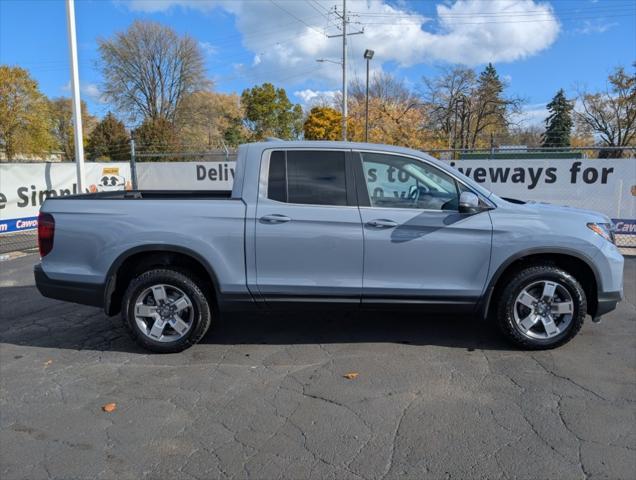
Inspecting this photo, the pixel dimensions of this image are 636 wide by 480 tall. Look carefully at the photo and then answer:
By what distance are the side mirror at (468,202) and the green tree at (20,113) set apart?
4541 cm

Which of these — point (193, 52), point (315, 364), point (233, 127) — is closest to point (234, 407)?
point (315, 364)

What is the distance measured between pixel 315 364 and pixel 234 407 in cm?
92

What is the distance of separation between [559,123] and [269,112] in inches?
1327

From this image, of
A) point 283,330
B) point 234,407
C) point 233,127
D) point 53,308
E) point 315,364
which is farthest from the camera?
point 233,127

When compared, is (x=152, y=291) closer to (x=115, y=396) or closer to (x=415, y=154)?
(x=115, y=396)

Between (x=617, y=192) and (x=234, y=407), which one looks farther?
(x=617, y=192)

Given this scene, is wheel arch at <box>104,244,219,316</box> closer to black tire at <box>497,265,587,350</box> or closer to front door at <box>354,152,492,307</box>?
front door at <box>354,152,492,307</box>

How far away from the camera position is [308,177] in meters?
4.29

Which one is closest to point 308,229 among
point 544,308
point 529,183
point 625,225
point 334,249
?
point 334,249

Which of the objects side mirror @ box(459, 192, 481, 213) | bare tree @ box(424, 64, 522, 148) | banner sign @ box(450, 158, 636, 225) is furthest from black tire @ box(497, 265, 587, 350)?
bare tree @ box(424, 64, 522, 148)

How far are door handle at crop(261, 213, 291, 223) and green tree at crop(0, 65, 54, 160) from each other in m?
44.5

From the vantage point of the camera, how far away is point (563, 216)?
4.26m

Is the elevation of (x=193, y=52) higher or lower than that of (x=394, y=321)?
higher

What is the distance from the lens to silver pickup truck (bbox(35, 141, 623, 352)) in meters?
4.17
